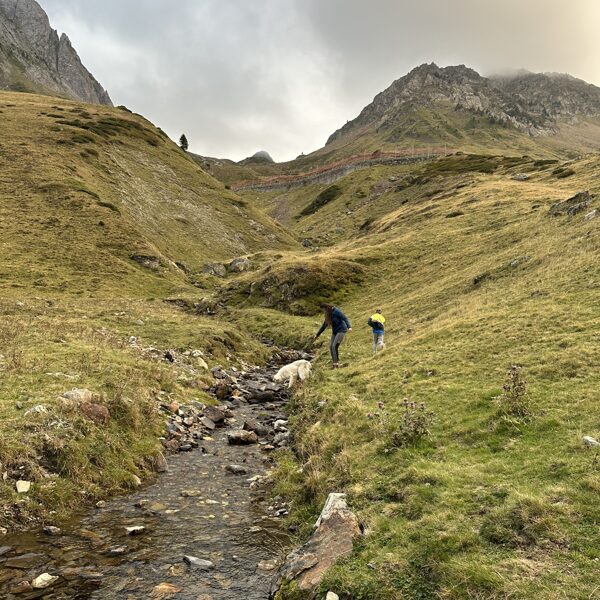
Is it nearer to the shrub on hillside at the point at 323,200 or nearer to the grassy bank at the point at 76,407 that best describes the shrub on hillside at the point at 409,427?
the grassy bank at the point at 76,407

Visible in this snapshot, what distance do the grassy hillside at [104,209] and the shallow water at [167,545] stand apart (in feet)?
134

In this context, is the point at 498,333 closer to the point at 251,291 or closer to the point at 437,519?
the point at 437,519

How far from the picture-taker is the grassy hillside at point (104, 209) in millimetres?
57406

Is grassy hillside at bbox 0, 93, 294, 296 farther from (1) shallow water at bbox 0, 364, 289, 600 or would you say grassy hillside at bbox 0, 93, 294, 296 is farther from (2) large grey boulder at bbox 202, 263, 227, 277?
(1) shallow water at bbox 0, 364, 289, 600

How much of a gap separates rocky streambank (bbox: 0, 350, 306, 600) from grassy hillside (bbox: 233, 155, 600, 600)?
4.10ft

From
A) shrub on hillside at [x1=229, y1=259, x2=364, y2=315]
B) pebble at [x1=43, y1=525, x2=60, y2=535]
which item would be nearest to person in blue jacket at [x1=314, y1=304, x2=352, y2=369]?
pebble at [x1=43, y1=525, x2=60, y2=535]

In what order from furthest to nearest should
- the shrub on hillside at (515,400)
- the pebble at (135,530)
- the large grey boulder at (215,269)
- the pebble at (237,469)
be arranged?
the large grey boulder at (215,269)
the pebble at (237,469)
the shrub on hillside at (515,400)
the pebble at (135,530)

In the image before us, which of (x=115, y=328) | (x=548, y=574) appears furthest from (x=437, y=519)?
(x=115, y=328)

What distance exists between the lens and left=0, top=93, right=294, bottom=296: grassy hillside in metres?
57.4

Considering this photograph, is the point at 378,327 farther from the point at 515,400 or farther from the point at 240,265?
the point at 240,265

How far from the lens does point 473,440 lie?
40.1ft

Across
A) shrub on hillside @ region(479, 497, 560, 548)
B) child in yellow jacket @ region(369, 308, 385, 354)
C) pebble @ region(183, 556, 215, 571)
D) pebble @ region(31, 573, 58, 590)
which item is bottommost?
pebble @ region(183, 556, 215, 571)

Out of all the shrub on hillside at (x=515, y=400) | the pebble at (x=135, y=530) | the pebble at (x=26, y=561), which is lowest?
the pebble at (x=135, y=530)

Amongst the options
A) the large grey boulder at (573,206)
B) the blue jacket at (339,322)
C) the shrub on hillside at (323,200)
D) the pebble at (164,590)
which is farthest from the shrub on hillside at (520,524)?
the shrub on hillside at (323,200)
